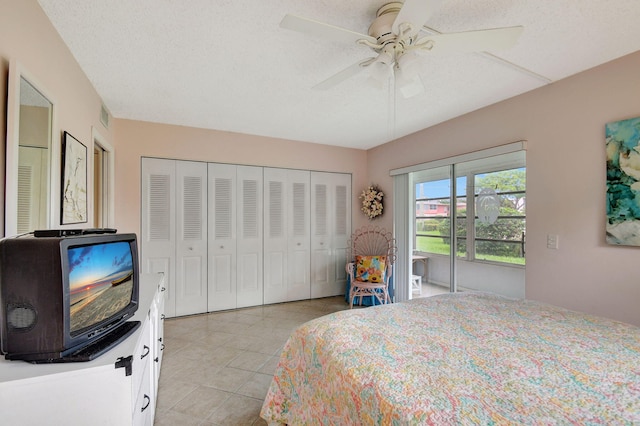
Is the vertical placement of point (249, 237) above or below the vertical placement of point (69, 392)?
above

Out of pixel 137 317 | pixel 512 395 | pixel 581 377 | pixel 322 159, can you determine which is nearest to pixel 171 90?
pixel 137 317

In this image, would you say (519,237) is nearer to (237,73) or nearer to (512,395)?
(512,395)

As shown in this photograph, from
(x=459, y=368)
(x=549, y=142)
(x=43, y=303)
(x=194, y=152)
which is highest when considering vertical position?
(x=194, y=152)

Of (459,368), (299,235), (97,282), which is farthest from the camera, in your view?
(299,235)

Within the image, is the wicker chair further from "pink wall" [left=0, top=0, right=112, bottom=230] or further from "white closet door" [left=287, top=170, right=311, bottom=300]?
"pink wall" [left=0, top=0, right=112, bottom=230]

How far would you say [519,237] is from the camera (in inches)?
110

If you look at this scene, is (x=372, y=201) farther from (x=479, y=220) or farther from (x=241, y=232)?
(x=241, y=232)

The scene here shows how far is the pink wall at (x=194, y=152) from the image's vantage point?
137 inches

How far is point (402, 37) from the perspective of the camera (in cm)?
152

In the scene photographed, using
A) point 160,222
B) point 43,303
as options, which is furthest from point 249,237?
point 43,303

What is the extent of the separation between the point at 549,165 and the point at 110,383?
3272 mm

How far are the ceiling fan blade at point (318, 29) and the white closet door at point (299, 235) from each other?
117 inches

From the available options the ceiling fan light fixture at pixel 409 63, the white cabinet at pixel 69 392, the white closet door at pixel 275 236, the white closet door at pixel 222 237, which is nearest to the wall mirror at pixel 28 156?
the white cabinet at pixel 69 392

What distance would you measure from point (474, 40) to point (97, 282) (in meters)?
2.11
